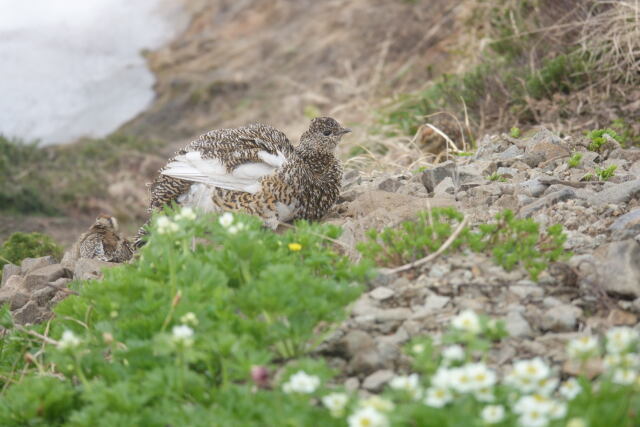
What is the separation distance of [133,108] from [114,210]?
4.33 m

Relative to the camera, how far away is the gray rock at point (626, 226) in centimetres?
347

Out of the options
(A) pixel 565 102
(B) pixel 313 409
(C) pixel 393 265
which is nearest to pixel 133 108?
(A) pixel 565 102

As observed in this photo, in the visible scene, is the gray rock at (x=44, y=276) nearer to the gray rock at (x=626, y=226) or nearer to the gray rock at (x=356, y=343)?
the gray rock at (x=356, y=343)

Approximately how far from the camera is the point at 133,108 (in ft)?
43.6

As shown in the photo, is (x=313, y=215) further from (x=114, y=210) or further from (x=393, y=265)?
(x=114, y=210)

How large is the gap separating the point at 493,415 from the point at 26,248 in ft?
14.0

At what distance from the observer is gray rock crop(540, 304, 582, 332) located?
9.70ft

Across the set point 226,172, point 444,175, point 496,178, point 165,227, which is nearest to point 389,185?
point 444,175

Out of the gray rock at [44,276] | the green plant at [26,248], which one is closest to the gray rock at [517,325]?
the gray rock at [44,276]

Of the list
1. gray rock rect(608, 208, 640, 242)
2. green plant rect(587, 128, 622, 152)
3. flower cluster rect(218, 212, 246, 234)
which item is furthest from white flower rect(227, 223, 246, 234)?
green plant rect(587, 128, 622, 152)

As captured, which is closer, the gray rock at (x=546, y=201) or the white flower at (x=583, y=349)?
the white flower at (x=583, y=349)

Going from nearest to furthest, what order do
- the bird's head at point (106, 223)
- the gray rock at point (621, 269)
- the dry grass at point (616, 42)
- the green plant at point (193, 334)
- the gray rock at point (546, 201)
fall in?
1. the green plant at point (193, 334)
2. the gray rock at point (621, 269)
3. the gray rock at point (546, 201)
4. the bird's head at point (106, 223)
5. the dry grass at point (616, 42)

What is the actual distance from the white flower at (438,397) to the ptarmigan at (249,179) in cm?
235

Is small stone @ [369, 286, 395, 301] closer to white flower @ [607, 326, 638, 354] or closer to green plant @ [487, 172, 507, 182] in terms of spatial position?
white flower @ [607, 326, 638, 354]
